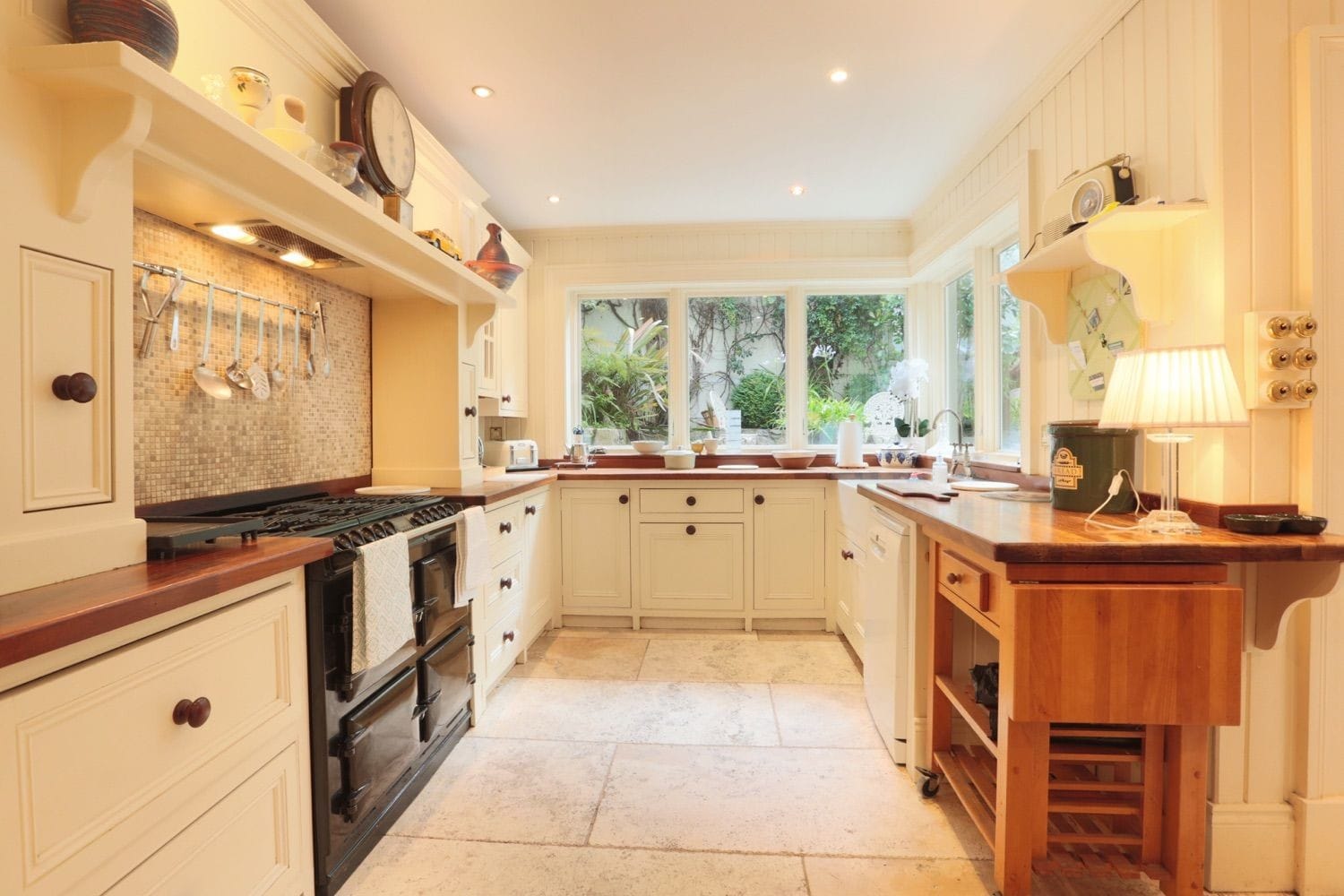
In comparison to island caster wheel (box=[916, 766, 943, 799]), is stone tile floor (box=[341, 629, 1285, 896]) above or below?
below

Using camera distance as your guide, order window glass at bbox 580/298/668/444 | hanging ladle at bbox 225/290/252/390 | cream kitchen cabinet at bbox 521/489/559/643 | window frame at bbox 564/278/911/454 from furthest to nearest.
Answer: window glass at bbox 580/298/668/444
window frame at bbox 564/278/911/454
cream kitchen cabinet at bbox 521/489/559/643
hanging ladle at bbox 225/290/252/390

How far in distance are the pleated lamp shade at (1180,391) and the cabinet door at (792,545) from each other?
6.85ft

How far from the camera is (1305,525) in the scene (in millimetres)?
1329

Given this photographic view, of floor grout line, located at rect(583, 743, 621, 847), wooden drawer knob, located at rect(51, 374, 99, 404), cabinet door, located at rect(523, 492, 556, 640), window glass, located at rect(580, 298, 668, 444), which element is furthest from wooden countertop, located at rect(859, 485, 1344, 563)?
window glass, located at rect(580, 298, 668, 444)

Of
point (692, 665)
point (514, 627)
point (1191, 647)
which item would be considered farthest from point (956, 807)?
point (514, 627)

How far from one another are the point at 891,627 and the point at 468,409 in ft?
6.32

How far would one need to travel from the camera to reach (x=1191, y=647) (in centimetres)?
122

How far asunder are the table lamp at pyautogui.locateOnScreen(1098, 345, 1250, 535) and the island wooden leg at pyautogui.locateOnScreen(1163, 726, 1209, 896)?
0.45 meters

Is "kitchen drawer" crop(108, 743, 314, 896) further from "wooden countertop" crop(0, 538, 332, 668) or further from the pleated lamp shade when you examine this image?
the pleated lamp shade

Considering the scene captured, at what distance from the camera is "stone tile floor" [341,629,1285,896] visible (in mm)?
1535

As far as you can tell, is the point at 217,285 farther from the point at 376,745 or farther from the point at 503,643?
the point at 503,643

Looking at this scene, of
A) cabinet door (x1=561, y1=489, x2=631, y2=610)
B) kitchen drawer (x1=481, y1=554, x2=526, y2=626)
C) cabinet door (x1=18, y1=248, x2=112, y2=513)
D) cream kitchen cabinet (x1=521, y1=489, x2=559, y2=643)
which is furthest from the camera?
cabinet door (x1=561, y1=489, x2=631, y2=610)

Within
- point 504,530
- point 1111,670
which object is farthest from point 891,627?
point 504,530

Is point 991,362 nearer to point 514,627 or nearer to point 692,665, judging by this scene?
point 692,665
